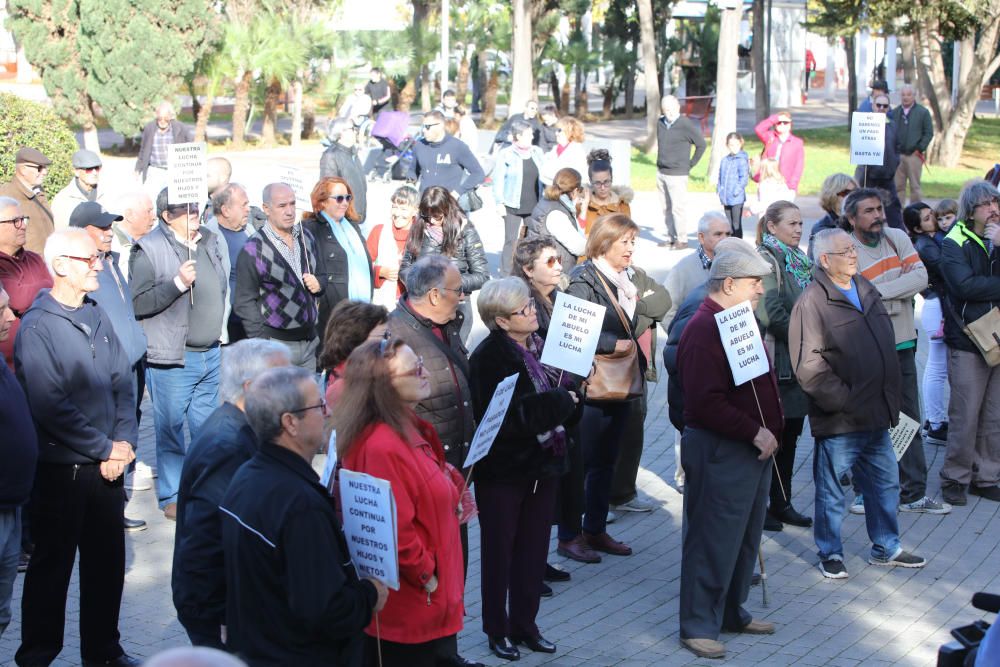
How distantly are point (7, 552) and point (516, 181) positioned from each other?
10.1m

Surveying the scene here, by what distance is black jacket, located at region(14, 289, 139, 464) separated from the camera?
575 cm

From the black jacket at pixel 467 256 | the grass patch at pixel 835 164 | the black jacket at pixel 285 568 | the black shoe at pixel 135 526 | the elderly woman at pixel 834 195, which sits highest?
the elderly woman at pixel 834 195

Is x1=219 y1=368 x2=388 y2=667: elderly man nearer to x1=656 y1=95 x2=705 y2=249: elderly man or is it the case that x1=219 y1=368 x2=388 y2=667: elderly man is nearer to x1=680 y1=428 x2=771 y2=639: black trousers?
x1=680 y1=428 x2=771 y2=639: black trousers

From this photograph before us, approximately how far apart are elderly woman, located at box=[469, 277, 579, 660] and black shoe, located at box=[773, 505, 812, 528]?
2.60 metres

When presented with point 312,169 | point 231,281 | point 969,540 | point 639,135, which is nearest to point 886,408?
point 969,540

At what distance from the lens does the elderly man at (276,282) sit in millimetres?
8062

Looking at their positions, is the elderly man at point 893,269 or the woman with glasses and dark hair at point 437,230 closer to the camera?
the elderly man at point 893,269

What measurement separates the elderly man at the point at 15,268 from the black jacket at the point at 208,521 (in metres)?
3.02

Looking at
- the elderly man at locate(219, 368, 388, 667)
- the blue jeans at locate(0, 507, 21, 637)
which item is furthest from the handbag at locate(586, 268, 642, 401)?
the elderly man at locate(219, 368, 388, 667)

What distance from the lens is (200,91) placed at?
37219mm

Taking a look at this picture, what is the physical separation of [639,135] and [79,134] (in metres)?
17.1

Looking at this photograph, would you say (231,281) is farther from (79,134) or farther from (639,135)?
(639,135)

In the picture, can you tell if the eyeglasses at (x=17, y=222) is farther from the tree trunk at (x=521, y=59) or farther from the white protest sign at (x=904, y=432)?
the tree trunk at (x=521, y=59)

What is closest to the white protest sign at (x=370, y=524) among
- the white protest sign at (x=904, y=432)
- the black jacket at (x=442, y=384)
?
the black jacket at (x=442, y=384)
